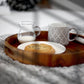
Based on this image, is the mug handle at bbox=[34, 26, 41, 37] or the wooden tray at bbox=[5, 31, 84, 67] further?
the mug handle at bbox=[34, 26, 41, 37]

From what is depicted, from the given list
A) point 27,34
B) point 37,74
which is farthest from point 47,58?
point 27,34

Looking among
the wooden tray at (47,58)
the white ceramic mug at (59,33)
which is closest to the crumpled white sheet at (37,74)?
the wooden tray at (47,58)

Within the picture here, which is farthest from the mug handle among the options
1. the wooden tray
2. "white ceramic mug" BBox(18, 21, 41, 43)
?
the wooden tray

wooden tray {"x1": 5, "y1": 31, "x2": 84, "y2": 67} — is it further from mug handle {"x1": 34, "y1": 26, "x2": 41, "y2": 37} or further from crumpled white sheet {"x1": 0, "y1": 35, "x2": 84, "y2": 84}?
mug handle {"x1": 34, "y1": 26, "x2": 41, "y2": 37}

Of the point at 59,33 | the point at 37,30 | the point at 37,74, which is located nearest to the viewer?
the point at 37,74

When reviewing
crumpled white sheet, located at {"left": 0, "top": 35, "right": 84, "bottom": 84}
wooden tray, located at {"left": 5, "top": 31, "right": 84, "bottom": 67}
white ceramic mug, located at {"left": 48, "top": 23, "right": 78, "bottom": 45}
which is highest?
white ceramic mug, located at {"left": 48, "top": 23, "right": 78, "bottom": 45}

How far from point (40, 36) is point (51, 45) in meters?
0.13

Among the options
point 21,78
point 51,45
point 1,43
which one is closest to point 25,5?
point 1,43

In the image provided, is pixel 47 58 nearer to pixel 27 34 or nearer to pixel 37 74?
pixel 37 74

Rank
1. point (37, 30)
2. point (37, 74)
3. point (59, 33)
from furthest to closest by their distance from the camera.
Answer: point (37, 30), point (59, 33), point (37, 74)

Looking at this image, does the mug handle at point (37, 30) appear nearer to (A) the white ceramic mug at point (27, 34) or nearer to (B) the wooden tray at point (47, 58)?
(A) the white ceramic mug at point (27, 34)

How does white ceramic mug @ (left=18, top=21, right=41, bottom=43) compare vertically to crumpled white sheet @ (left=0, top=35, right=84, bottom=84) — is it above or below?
above

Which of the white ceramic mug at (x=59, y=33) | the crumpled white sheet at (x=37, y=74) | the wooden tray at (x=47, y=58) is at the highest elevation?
the white ceramic mug at (x=59, y=33)

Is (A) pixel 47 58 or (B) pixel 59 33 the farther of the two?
(B) pixel 59 33
